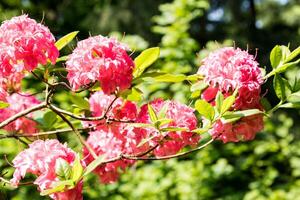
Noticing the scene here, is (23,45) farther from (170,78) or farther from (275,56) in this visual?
(275,56)

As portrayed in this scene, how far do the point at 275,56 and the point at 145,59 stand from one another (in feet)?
0.98

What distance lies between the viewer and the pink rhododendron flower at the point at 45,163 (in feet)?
3.63

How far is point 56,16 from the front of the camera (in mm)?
8312

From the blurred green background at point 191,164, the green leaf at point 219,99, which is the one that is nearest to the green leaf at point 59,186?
the green leaf at point 219,99

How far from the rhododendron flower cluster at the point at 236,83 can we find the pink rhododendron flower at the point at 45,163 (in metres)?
0.35

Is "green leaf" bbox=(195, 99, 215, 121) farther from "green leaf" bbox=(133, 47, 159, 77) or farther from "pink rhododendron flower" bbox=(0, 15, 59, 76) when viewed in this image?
"pink rhododendron flower" bbox=(0, 15, 59, 76)

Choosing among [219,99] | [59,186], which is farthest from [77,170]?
[219,99]

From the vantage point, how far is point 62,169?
1.09 meters

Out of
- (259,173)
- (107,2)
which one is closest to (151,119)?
(259,173)

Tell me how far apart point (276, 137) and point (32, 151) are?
2658 mm

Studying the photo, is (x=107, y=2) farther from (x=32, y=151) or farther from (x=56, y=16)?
(x=32, y=151)

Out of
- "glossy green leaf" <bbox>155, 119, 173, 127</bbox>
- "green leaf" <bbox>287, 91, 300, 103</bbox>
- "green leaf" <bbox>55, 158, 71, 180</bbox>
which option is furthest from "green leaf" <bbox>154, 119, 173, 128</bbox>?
"green leaf" <bbox>287, 91, 300, 103</bbox>

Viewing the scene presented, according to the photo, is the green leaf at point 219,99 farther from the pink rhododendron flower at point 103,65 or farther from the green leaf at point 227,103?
the pink rhododendron flower at point 103,65

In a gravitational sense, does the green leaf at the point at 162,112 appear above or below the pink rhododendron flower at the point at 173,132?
above
